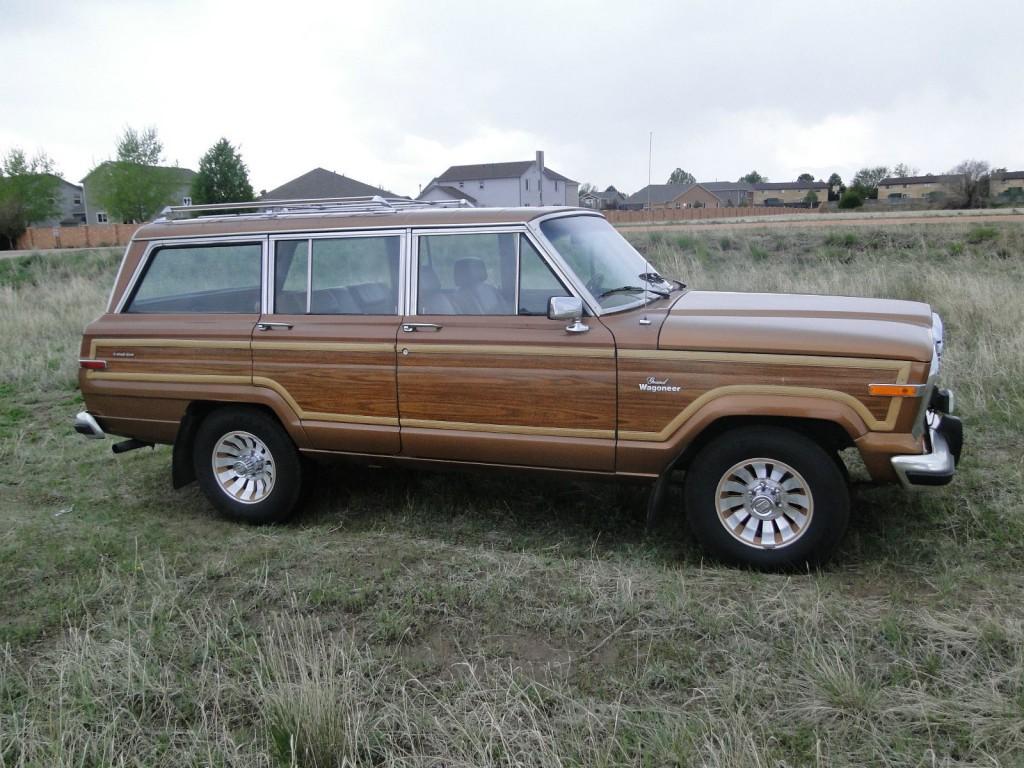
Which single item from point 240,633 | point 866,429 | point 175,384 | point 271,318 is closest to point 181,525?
point 175,384

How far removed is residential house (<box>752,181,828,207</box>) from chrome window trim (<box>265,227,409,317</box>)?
84.8m

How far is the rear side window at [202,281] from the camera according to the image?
5543 mm

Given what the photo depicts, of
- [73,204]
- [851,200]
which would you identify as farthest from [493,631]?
[73,204]

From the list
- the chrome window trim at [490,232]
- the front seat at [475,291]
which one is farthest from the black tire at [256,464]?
→ the front seat at [475,291]

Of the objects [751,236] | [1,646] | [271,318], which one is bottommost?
[1,646]

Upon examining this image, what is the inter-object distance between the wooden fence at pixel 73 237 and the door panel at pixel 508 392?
41467mm

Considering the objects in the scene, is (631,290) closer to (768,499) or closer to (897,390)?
(768,499)

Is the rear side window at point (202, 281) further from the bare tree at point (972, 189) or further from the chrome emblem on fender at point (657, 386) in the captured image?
the bare tree at point (972, 189)

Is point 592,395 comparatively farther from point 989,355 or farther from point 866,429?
point 989,355

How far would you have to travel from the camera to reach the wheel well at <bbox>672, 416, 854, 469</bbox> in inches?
175

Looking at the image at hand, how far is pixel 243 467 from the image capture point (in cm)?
561

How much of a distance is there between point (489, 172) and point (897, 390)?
2558 inches

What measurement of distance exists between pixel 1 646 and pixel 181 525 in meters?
1.70

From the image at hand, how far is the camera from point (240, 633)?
396 centimetres
